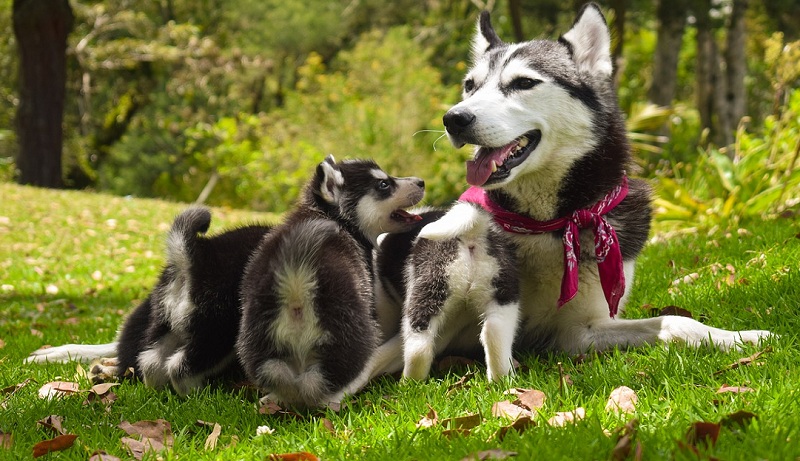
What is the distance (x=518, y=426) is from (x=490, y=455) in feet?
1.17

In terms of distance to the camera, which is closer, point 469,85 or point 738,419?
point 738,419

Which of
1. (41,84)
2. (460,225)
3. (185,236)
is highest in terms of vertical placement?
(460,225)

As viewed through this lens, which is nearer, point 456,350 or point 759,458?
point 759,458

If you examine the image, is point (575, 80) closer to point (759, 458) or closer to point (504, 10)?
point (759, 458)

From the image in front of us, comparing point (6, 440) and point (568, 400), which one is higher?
point (568, 400)

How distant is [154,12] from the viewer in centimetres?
2634

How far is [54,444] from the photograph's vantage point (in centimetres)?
309

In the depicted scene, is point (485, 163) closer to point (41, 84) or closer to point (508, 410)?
point (508, 410)

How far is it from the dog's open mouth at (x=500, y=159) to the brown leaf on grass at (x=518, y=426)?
1222mm

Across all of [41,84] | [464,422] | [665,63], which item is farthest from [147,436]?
[665,63]

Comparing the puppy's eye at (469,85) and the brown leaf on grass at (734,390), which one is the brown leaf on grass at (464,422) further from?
the puppy's eye at (469,85)

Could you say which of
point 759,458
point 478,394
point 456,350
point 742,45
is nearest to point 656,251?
point 456,350

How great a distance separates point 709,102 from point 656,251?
629 inches

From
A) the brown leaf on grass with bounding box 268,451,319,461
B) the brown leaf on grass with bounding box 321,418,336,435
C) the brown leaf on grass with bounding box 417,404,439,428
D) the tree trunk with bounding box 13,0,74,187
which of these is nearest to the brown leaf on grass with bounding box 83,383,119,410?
the brown leaf on grass with bounding box 321,418,336,435
